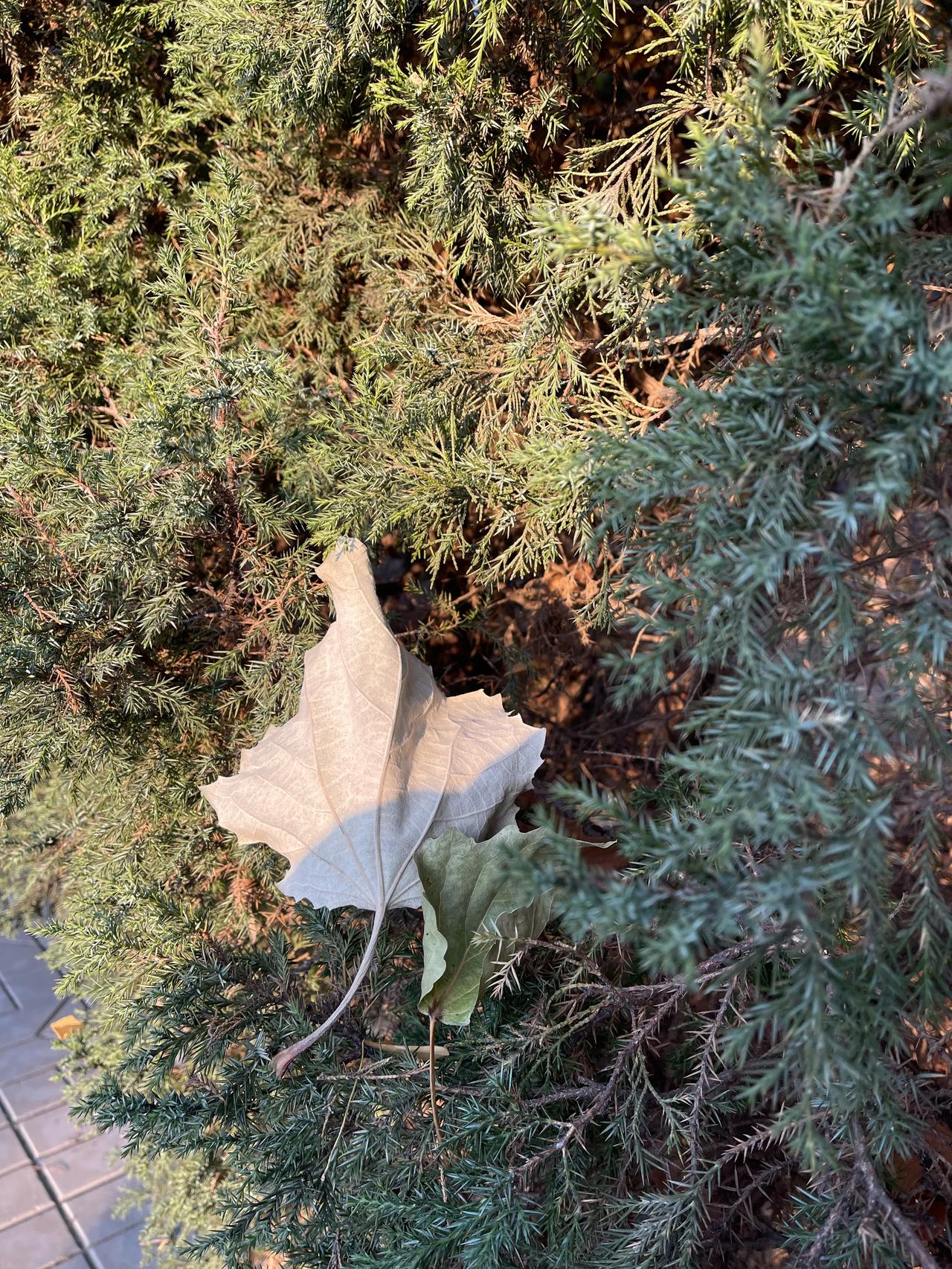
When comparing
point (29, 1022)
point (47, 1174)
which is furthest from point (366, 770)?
point (29, 1022)

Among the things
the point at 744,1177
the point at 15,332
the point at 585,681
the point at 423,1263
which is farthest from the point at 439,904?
the point at 15,332

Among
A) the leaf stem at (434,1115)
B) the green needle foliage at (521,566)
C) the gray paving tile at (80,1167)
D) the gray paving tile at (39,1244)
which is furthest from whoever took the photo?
the gray paving tile at (80,1167)

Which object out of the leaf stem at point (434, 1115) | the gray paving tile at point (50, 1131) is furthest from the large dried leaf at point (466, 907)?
the gray paving tile at point (50, 1131)

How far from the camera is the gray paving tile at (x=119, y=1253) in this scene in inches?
57.6

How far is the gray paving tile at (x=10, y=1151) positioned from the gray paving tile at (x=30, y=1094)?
0.10ft

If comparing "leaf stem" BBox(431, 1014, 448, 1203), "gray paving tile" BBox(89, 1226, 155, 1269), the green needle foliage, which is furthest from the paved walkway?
"leaf stem" BBox(431, 1014, 448, 1203)

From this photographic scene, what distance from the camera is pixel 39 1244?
1.48m

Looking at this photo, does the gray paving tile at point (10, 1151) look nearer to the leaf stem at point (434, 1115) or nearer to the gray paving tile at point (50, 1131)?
the gray paving tile at point (50, 1131)

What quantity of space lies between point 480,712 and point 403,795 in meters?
0.10

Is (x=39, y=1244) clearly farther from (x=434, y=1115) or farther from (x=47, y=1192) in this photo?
(x=434, y=1115)

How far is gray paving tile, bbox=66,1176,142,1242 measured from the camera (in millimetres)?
1508

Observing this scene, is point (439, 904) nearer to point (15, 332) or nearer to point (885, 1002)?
point (885, 1002)

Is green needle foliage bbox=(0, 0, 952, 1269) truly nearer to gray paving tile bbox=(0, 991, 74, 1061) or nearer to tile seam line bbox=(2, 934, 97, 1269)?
tile seam line bbox=(2, 934, 97, 1269)

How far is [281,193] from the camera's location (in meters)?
1.01
